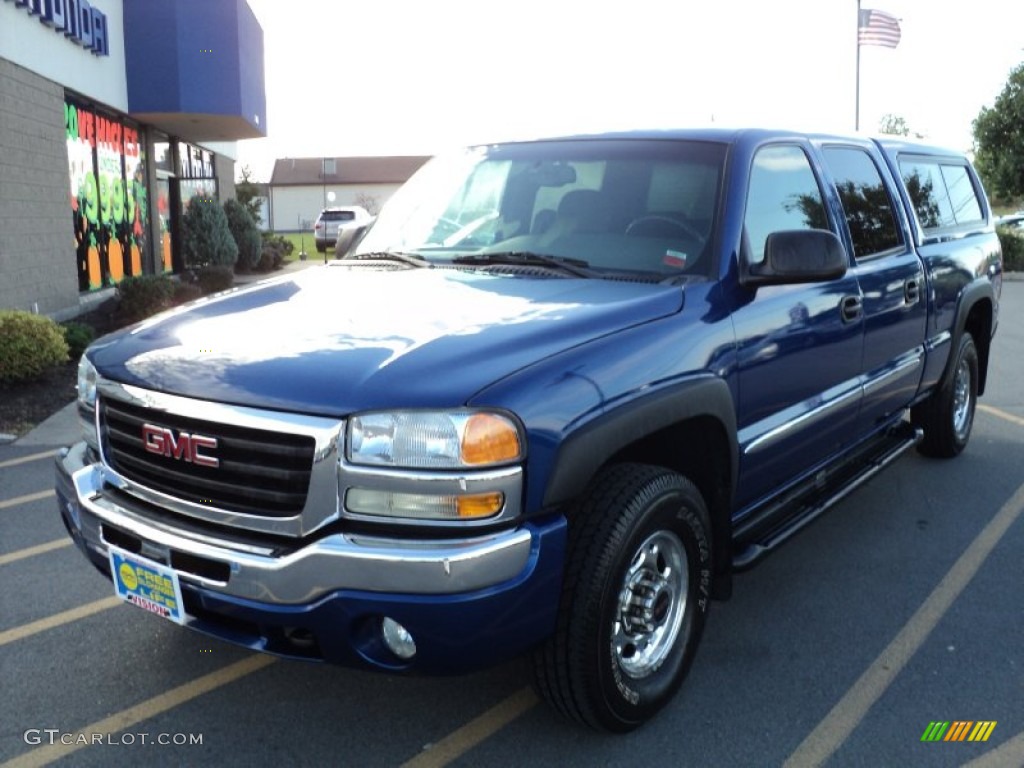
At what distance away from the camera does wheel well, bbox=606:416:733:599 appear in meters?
3.26

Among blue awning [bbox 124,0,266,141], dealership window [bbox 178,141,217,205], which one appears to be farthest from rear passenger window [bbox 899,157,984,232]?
dealership window [bbox 178,141,217,205]

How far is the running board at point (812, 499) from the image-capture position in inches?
145

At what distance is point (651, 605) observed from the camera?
3105mm

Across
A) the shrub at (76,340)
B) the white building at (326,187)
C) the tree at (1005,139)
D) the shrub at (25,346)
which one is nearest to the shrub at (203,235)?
the shrub at (76,340)

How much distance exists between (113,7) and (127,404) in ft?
48.8

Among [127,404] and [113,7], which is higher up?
[113,7]

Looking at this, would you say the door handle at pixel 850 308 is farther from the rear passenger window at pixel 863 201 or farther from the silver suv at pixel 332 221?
the silver suv at pixel 332 221

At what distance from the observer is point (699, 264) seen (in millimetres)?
3496

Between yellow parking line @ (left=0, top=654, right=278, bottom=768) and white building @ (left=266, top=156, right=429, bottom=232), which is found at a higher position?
white building @ (left=266, top=156, right=429, bottom=232)

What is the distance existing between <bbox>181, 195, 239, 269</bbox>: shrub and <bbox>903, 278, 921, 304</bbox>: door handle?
1712 cm

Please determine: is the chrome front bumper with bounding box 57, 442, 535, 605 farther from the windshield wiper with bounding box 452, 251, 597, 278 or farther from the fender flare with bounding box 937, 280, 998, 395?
the fender flare with bounding box 937, 280, 998, 395

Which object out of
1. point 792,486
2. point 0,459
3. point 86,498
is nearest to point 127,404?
point 86,498

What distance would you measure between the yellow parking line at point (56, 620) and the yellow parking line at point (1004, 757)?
9.83 feet

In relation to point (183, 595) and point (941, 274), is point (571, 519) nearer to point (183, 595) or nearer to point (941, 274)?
point (183, 595)
